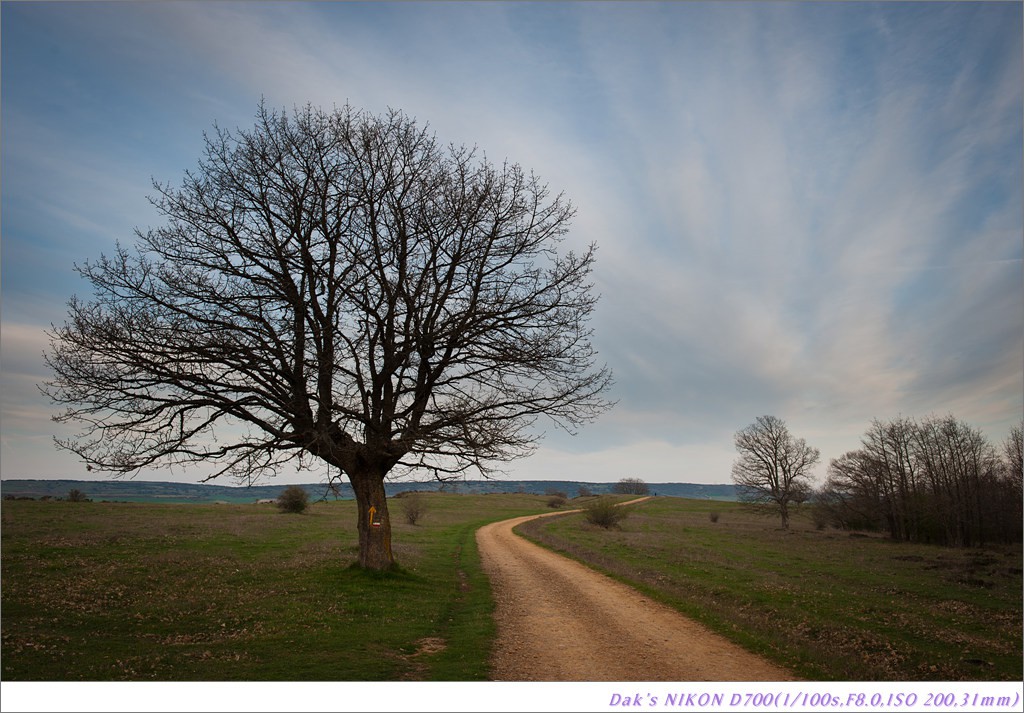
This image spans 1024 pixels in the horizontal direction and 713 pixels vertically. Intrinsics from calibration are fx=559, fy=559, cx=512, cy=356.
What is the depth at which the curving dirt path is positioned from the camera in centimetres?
887

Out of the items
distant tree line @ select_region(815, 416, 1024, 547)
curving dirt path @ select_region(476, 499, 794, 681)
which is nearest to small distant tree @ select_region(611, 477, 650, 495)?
distant tree line @ select_region(815, 416, 1024, 547)

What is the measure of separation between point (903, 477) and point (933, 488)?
99.9 inches

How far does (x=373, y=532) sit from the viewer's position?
55.0ft

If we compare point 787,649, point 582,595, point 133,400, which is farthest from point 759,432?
point 133,400

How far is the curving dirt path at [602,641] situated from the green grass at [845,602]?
2.44 feet

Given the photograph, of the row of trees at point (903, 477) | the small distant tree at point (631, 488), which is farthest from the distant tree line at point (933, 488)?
the small distant tree at point (631, 488)

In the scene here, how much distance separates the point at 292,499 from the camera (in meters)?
53.2

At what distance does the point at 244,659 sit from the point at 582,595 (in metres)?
9.73

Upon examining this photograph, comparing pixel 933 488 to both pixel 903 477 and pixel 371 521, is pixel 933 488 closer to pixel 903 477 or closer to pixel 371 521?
pixel 903 477

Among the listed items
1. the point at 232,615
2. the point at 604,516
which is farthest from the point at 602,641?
the point at 604,516

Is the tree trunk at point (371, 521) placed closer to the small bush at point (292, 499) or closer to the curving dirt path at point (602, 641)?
the curving dirt path at point (602, 641)

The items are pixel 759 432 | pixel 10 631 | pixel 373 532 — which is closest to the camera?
pixel 10 631

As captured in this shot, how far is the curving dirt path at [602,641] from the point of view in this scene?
8867mm

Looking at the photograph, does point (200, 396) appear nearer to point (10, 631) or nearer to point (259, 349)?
point (259, 349)
